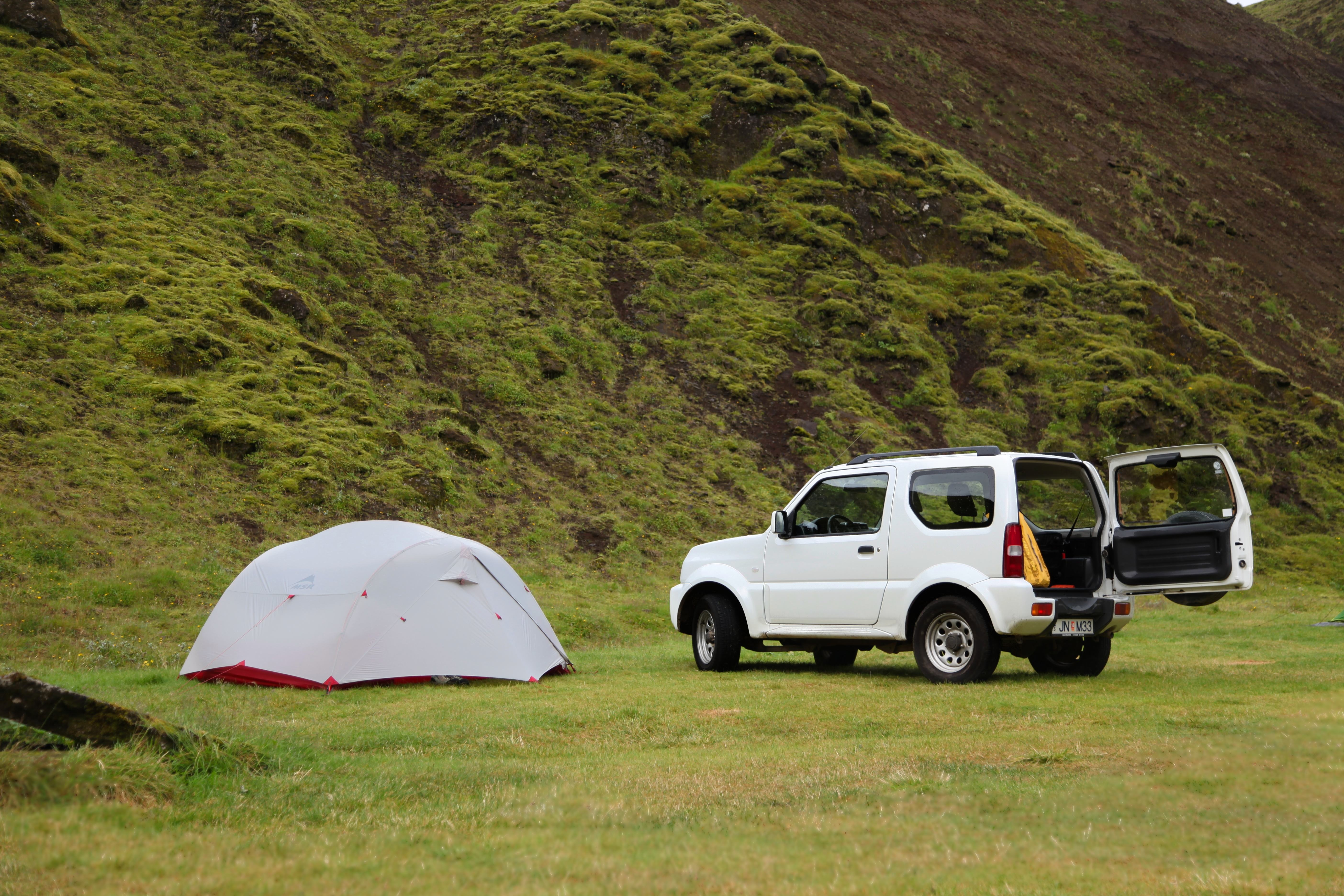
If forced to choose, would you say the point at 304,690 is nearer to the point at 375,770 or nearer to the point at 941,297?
the point at 375,770

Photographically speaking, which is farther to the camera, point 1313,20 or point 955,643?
point 1313,20

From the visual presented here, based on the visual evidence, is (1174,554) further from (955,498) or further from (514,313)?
(514,313)

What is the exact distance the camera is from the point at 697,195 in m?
38.3

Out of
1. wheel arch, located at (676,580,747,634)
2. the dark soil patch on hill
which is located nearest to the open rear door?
wheel arch, located at (676,580,747,634)

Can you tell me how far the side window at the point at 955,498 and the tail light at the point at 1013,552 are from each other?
0.23m

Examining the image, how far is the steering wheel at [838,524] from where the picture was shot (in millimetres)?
11883

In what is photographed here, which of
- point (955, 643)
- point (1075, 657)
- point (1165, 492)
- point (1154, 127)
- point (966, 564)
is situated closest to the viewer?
point (966, 564)

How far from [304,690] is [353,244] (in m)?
22.9

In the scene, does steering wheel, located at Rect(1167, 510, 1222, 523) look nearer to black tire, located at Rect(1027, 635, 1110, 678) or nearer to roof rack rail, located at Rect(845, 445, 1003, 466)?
black tire, located at Rect(1027, 635, 1110, 678)

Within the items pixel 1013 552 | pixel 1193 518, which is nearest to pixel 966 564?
pixel 1013 552

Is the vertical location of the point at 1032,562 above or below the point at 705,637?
above

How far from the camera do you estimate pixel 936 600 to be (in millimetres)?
10789

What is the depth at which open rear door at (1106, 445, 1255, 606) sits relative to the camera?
400 inches

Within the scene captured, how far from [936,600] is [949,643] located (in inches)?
18.5
